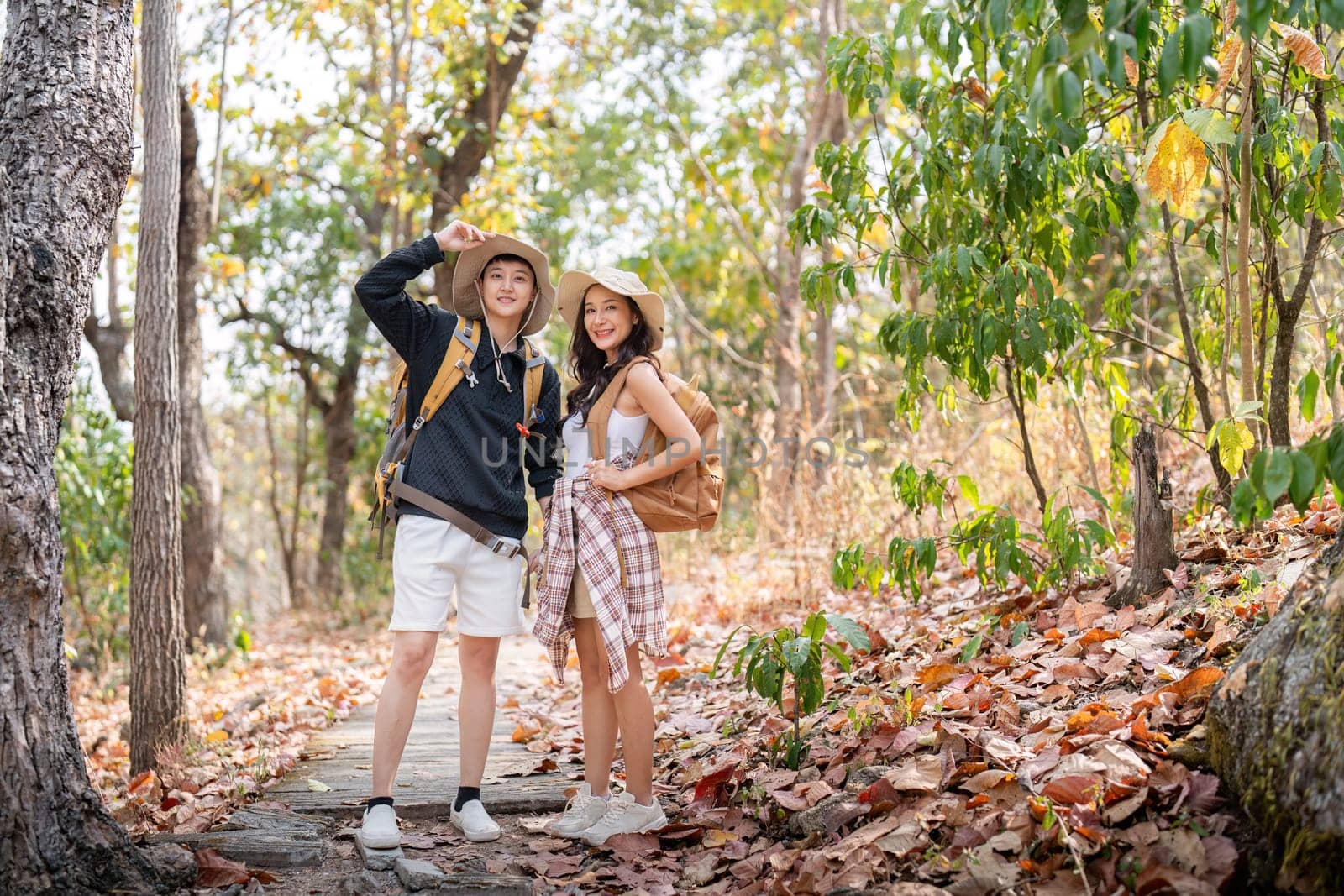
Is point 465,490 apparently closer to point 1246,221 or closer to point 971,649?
point 971,649

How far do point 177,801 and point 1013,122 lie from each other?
3.63 m

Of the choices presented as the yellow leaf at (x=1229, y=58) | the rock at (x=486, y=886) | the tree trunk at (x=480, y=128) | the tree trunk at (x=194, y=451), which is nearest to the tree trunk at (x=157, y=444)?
the rock at (x=486, y=886)

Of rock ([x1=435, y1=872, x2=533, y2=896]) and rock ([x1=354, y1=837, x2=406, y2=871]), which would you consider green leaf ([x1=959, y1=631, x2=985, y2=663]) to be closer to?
rock ([x1=435, y1=872, x2=533, y2=896])

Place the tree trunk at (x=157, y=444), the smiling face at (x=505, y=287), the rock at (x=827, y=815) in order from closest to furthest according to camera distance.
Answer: the rock at (x=827, y=815), the smiling face at (x=505, y=287), the tree trunk at (x=157, y=444)

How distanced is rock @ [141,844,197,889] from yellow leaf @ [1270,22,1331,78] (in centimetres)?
370

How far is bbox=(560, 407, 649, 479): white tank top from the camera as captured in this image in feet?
10.6

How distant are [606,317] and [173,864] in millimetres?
1893

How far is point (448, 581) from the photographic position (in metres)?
3.18

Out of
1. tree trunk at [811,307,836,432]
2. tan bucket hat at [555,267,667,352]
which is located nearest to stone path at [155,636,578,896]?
tan bucket hat at [555,267,667,352]

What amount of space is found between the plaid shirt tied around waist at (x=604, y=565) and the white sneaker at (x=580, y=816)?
1.42 feet

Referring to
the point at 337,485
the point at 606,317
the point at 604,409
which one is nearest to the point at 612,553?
the point at 604,409

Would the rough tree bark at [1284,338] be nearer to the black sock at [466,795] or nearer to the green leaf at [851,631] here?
the green leaf at [851,631]

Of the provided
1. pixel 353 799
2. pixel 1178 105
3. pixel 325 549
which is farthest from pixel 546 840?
pixel 325 549

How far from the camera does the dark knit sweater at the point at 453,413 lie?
10.4 ft
